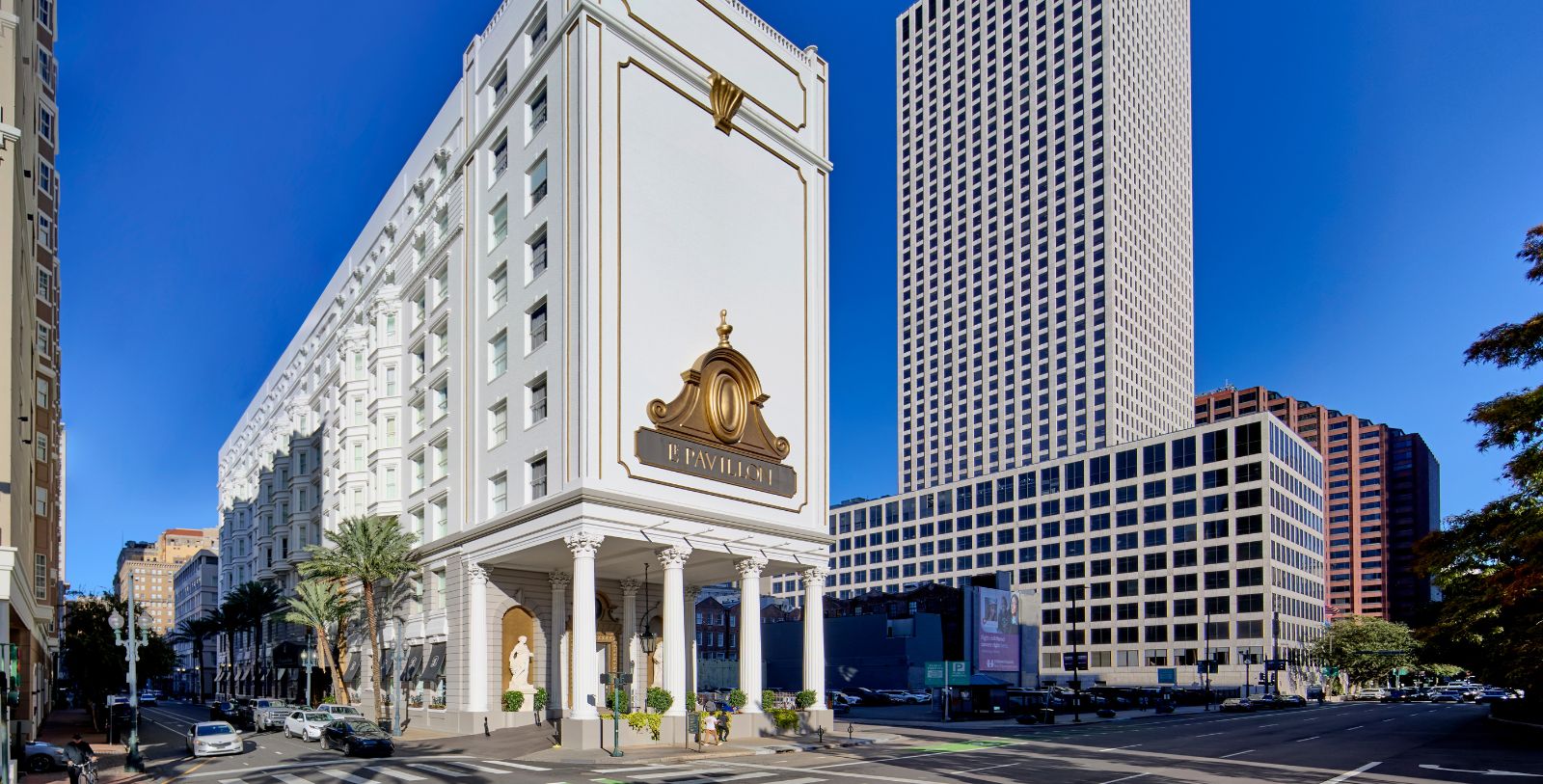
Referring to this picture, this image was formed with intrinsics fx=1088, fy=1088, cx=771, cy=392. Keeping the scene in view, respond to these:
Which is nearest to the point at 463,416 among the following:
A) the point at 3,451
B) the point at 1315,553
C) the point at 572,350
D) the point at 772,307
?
the point at 572,350

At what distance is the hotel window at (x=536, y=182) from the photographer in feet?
165

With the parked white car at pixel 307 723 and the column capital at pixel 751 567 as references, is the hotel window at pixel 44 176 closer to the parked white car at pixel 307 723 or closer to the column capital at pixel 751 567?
the parked white car at pixel 307 723

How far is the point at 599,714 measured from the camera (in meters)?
43.0

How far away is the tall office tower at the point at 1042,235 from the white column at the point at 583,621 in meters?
130

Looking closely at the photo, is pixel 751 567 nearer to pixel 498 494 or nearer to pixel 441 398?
pixel 498 494

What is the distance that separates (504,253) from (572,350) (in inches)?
402

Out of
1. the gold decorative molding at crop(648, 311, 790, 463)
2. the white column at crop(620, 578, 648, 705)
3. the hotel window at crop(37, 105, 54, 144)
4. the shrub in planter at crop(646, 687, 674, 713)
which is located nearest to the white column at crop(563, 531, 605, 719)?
the shrub in planter at crop(646, 687, 674, 713)

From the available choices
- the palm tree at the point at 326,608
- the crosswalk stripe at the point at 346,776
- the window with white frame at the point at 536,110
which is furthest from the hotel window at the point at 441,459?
the crosswalk stripe at the point at 346,776

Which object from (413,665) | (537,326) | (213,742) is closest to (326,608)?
(413,665)

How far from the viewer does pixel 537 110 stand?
5147 centimetres

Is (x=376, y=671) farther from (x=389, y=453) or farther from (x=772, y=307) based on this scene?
(x=772, y=307)

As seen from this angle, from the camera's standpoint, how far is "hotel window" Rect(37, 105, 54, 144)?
56.8m

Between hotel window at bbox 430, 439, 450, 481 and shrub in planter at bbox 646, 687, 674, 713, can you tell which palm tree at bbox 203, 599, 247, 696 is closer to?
hotel window at bbox 430, 439, 450, 481

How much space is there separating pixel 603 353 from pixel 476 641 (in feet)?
50.0
